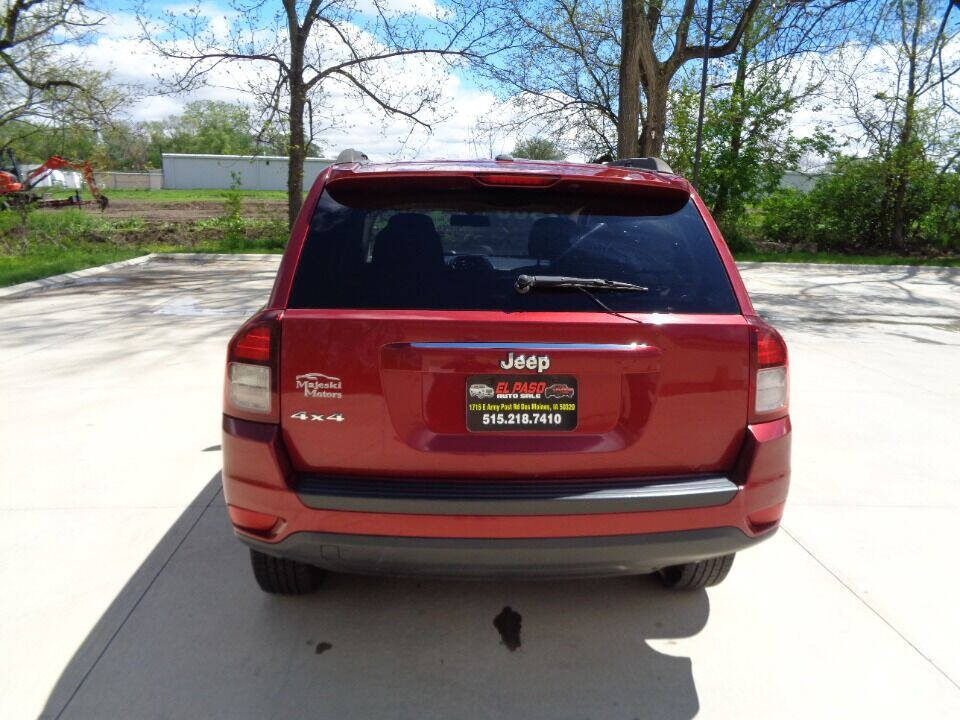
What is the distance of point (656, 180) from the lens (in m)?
2.69

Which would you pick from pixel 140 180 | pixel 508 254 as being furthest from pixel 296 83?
pixel 140 180

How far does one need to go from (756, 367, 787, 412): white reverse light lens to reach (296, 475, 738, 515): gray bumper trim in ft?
1.06

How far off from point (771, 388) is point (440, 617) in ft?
5.06

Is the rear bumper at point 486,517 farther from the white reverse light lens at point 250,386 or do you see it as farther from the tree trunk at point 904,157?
the tree trunk at point 904,157

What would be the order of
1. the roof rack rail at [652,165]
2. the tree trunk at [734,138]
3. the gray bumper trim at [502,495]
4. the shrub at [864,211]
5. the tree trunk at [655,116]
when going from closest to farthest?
the gray bumper trim at [502,495], the roof rack rail at [652,165], the tree trunk at [655,116], the shrub at [864,211], the tree trunk at [734,138]

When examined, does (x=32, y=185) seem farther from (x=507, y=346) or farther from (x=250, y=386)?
(x=507, y=346)

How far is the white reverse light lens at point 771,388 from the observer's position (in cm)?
249

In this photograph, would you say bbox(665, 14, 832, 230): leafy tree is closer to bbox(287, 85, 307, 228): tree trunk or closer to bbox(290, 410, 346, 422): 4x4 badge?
bbox(287, 85, 307, 228): tree trunk

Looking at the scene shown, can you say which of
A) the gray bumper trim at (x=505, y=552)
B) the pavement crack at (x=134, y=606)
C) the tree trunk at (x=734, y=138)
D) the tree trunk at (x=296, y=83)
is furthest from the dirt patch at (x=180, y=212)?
the gray bumper trim at (x=505, y=552)

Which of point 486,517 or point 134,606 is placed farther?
point 134,606

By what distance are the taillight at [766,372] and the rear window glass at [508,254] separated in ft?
0.44

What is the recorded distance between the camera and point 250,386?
Result: 243cm

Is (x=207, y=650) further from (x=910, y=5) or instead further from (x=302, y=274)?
(x=910, y=5)

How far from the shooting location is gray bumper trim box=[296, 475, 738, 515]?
7.50ft
